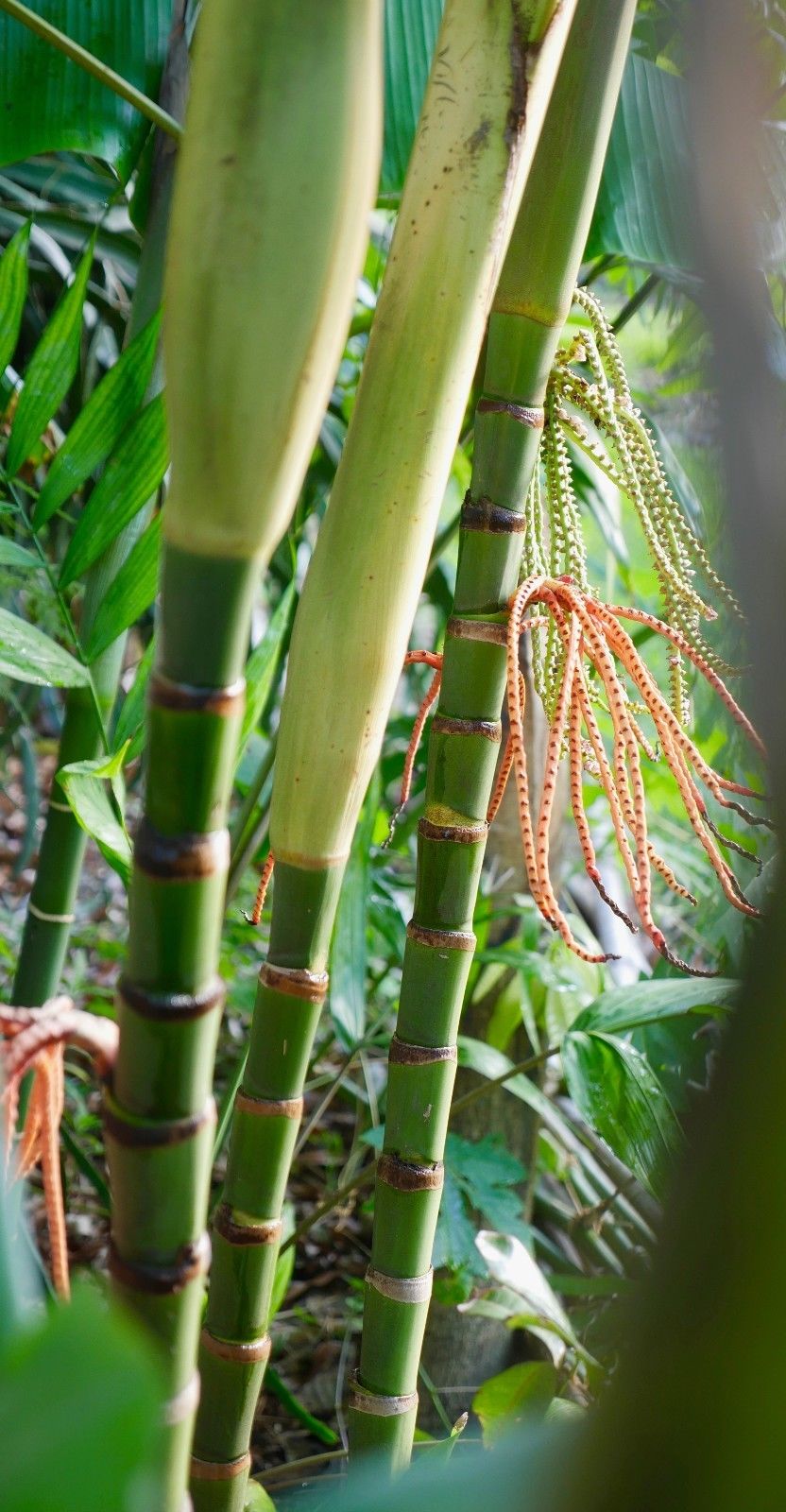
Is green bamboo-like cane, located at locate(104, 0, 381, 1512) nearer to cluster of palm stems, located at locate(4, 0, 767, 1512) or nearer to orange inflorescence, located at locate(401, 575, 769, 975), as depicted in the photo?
cluster of palm stems, located at locate(4, 0, 767, 1512)

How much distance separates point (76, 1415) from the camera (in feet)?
0.51

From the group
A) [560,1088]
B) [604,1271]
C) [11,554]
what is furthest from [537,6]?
[560,1088]

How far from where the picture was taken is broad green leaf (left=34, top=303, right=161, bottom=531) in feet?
2.16

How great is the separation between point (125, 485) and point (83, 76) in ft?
1.28

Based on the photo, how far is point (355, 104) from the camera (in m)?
0.21

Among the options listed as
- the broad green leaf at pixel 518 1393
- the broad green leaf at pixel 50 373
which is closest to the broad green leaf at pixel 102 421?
the broad green leaf at pixel 50 373

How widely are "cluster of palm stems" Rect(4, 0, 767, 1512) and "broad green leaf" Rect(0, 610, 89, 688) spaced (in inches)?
9.9

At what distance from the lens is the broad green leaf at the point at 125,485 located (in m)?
0.64

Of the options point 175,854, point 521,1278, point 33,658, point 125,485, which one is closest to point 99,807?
point 33,658

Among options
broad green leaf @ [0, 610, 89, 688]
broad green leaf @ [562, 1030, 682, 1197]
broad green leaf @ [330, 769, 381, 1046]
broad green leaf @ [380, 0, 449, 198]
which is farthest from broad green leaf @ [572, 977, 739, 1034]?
broad green leaf @ [380, 0, 449, 198]

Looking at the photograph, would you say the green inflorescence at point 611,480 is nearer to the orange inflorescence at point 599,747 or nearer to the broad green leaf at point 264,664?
the orange inflorescence at point 599,747

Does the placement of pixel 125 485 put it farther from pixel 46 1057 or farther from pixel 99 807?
pixel 46 1057

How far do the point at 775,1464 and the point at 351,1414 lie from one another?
0.31 m

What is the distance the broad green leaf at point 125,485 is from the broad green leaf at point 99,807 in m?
0.14
